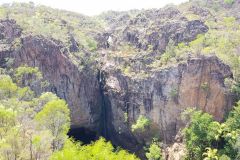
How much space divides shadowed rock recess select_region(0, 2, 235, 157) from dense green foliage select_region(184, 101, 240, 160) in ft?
9.18

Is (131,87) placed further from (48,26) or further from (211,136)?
(48,26)

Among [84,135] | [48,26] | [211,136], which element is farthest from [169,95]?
[48,26]

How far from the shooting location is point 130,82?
39344 mm

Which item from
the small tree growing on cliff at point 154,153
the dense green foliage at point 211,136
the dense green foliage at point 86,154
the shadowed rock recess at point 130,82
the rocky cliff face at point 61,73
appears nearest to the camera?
the dense green foliage at point 86,154

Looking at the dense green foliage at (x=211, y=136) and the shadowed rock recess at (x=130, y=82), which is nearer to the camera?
the dense green foliage at (x=211, y=136)

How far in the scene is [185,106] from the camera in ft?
112

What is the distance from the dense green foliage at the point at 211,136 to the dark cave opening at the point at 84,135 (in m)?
15.9

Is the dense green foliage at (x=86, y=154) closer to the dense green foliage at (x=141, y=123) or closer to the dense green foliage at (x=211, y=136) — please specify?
the dense green foliage at (x=211, y=136)

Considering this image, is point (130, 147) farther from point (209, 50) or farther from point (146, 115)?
point (209, 50)

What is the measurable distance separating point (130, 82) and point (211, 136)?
12.4 meters

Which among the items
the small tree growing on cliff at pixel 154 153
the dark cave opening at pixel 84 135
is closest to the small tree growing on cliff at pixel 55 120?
the small tree growing on cliff at pixel 154 153

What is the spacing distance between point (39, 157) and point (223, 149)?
1450 centimetres

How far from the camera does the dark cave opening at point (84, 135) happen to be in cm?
4375

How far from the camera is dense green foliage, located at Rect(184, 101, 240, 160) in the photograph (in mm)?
28812
